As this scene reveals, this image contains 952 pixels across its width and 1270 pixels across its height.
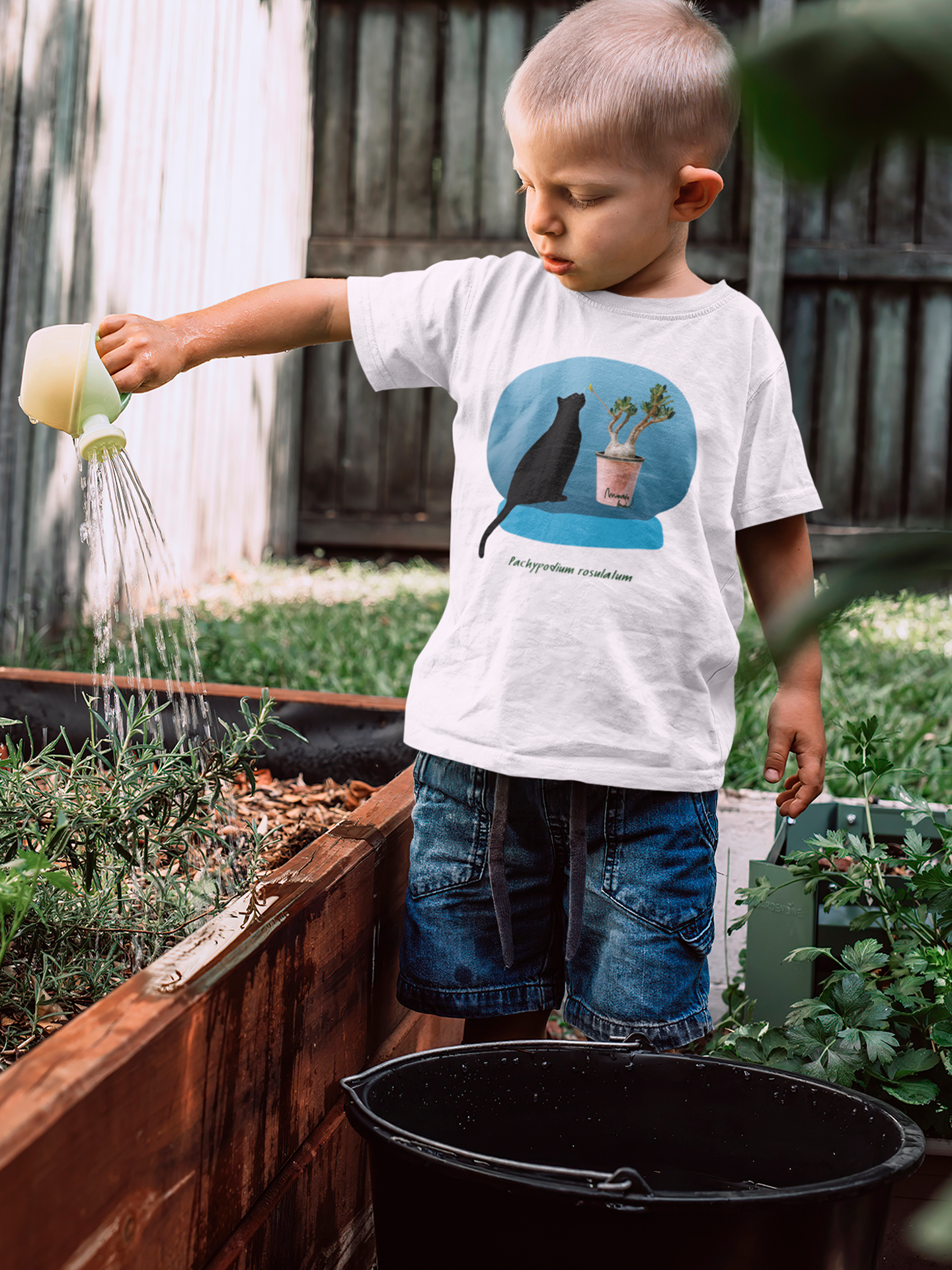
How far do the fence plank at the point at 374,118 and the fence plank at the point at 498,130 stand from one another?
0.51m

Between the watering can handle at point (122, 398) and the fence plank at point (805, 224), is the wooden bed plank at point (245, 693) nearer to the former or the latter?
the watering can handle at point (122, 398)

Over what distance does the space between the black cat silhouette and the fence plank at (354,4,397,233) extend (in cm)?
521

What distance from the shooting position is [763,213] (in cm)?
566

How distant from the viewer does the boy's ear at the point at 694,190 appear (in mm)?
1254

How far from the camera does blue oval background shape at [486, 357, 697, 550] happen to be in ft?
4.37

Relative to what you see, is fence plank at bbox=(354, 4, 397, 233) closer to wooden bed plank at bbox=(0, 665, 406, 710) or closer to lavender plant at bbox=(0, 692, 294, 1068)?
wooden bed plank at bbox=(0, 665, 406, 710)

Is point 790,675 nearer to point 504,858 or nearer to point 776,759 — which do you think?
point 776,759

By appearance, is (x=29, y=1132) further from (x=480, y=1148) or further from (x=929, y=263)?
(x=929, y=263)

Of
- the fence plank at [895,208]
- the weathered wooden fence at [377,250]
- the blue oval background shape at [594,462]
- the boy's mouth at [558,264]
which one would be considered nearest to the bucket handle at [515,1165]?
the blue oval background shape at [594,462]

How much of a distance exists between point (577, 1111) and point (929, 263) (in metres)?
5.43

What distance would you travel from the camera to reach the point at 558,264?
1297mm

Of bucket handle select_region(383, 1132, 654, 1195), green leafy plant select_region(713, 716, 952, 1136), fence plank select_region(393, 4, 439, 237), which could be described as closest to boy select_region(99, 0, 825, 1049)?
green leafy plant select_region(713, 716, 952, 1136)

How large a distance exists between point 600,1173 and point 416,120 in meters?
6.11

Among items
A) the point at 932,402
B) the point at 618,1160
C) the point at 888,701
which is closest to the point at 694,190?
the point at 618,1160
